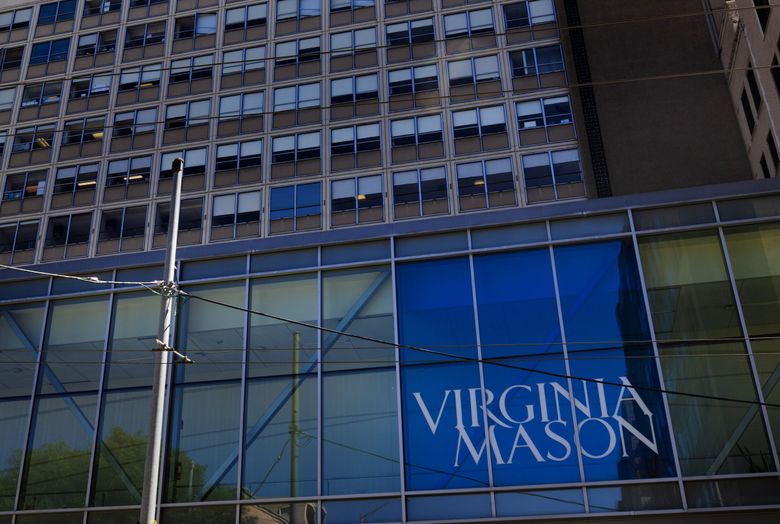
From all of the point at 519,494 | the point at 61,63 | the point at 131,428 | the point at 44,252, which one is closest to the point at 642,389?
the point at 519,494

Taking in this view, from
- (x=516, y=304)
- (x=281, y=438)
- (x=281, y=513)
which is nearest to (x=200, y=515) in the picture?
(x=281, y=513)

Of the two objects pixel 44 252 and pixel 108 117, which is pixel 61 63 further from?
pixel 44 252

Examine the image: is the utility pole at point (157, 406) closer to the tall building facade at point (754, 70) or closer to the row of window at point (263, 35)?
the tall building facade at point (754, 70)

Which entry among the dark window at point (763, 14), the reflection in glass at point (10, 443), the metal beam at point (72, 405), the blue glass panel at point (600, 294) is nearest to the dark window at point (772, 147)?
the dark window at point (763, 14)

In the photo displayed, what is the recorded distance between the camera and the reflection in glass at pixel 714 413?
1416 cm

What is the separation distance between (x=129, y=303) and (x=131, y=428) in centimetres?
306

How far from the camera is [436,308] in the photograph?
16.6m

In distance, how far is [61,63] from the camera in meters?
49.5

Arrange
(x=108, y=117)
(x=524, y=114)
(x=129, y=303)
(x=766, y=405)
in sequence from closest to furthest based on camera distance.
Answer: (x=766, y=405) → (x=129, y=303) → (x=524, y=114) → (x=108, y=117)

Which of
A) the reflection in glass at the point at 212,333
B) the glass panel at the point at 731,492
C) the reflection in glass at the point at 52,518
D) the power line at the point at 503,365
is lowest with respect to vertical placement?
the glass panel at the point at 731,492

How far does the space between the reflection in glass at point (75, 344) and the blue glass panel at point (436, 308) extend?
7149mm

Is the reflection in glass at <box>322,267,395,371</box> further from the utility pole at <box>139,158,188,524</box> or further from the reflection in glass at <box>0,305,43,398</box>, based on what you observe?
the reflection in glass at <box>0,305,43,398</box>

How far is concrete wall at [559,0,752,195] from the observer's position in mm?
41875

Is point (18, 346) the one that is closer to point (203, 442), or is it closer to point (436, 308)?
point (203, 442)
